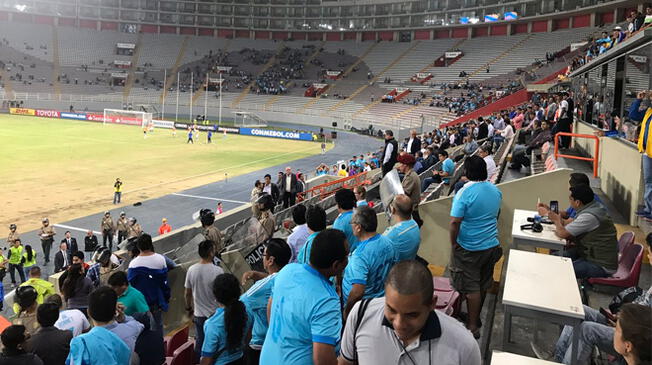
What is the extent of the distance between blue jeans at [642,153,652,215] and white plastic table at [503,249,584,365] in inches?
160

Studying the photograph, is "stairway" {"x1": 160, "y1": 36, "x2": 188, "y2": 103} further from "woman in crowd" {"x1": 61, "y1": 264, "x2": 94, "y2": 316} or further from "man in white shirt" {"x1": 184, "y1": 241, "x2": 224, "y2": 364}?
"man in white shirt" {"x1": 184, "y1": 241, "x2": 224, "y2": 364}

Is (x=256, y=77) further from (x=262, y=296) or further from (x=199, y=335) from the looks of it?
(x=262, y=296)

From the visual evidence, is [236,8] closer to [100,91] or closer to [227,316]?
[100,91]

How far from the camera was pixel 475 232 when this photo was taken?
239 inches

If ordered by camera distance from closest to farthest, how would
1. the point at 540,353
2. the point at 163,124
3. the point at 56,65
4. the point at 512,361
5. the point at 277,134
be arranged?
1. the point at 512,361
2. the point at 540,353
3. the point at 277,134
4. the point at 163,124
5. the point at 56,65

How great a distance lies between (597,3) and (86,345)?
61128 mm

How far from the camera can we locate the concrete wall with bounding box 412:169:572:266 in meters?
9.57

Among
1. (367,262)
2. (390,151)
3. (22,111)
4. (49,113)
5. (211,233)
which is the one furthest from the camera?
(22,111)

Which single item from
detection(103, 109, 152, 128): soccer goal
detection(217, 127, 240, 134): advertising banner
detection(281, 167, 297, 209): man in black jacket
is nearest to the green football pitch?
detection(217, 127, 240, 134): advertising banner

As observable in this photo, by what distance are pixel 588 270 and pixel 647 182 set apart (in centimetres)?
335

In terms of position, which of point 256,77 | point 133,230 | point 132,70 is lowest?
point 133,230

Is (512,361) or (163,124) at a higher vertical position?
(163,124)

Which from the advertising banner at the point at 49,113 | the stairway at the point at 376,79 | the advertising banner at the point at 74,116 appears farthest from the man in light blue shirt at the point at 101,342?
the advertising banner at the point at 49,113

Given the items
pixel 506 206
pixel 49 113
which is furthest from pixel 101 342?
pixel 49 113
